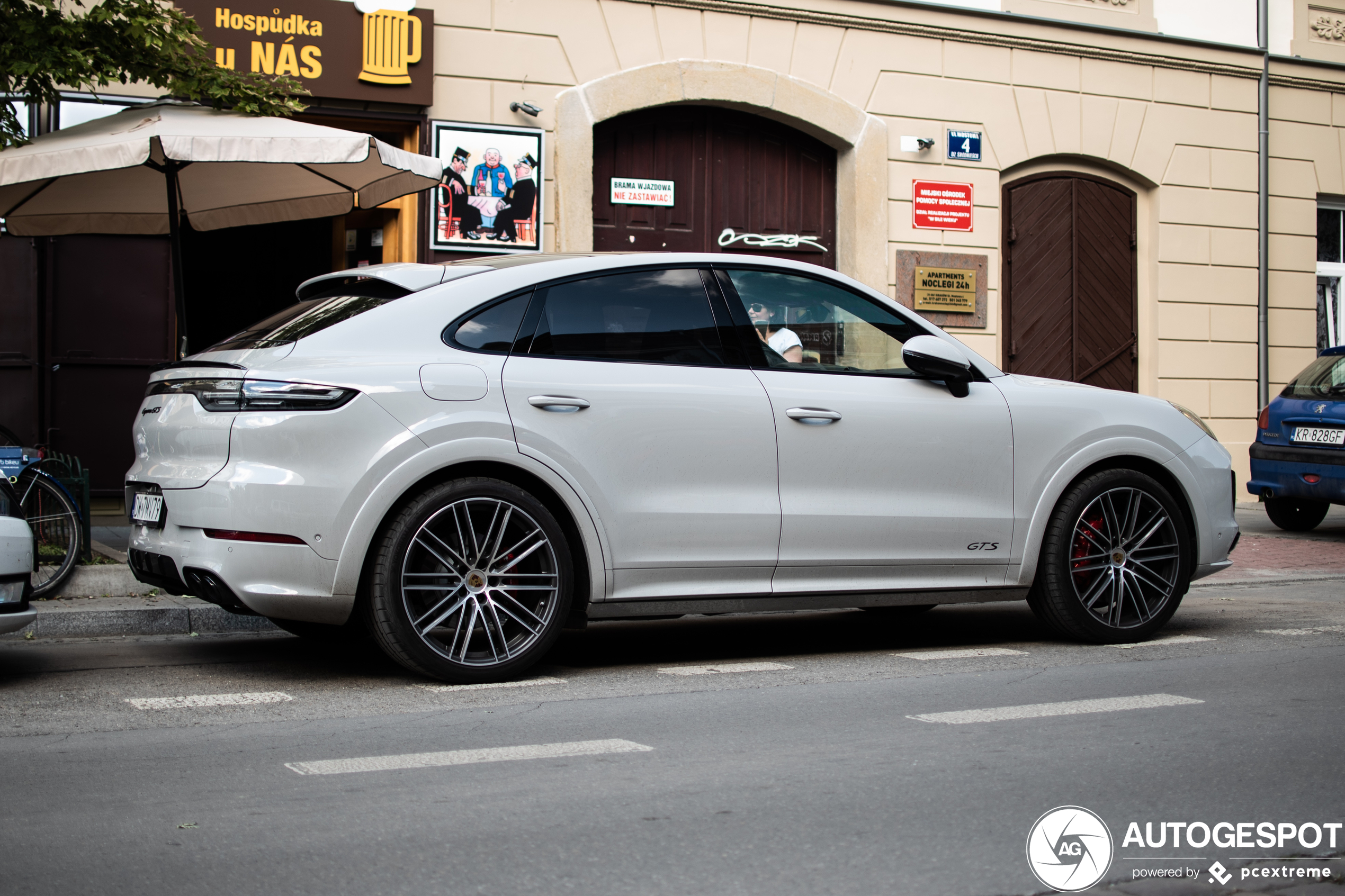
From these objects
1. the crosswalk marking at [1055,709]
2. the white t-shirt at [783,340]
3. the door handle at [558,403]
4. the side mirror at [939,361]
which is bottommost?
the crosswalk marking at [1055,709]

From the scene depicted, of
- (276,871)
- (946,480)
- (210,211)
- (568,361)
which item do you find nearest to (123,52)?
(210,211)

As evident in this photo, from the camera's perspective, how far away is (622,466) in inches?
219

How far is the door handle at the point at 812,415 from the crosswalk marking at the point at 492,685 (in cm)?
142

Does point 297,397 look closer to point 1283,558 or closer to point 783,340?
point 783,340

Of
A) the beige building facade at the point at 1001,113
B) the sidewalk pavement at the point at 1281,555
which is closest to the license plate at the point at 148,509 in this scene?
the sidewalk pavement at the point at 1281,555

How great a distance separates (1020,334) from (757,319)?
9.51 m

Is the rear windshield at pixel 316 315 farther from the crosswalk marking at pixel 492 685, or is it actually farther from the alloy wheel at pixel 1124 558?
the alloy wheel at pixel 1124 558

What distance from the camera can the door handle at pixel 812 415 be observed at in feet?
19.2

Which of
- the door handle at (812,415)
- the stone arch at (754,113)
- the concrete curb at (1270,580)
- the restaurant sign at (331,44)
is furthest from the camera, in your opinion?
the stone arch at (754,113)

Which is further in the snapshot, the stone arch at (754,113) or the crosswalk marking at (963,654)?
the stone arch at (754,113)

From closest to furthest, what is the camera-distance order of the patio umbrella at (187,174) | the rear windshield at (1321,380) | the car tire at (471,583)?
1. the car tire at (471,583)
2. the patio umbrella at (187,174)
3. the rear windshield at (1321,380)

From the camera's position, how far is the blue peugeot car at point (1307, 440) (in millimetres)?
11836

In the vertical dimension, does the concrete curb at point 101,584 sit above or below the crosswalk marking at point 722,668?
above

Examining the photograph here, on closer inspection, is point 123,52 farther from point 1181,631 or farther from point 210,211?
point 1181,631
